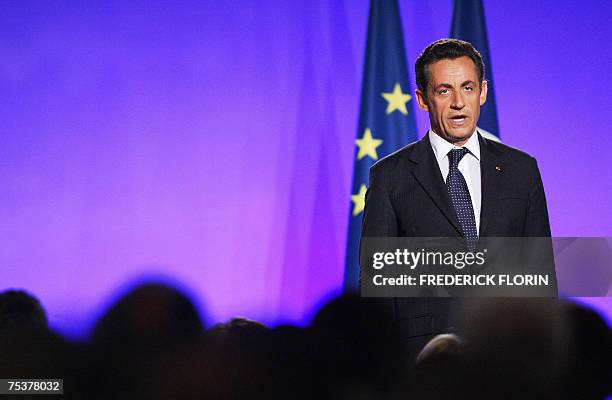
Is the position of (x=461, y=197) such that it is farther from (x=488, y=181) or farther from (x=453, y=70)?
(x=453, y=70)

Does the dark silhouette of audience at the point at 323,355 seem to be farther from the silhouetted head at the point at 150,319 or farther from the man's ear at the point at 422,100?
the man's ear at the point at 422,100

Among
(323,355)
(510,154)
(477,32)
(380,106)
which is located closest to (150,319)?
(323,355)

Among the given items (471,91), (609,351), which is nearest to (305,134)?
(471,91)

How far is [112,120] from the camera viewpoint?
458 centimetres

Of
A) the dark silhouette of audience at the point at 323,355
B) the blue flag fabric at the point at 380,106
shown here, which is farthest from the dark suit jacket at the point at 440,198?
the blue flag fabric at the point at 380,106

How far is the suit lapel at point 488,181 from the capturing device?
68.1 inches

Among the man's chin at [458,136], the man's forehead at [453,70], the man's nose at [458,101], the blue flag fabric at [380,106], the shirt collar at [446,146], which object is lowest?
the shirt collar at [446,146]

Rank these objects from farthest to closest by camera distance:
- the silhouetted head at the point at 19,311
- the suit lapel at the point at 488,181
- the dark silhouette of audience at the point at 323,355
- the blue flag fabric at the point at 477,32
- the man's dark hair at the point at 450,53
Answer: the blue flag fabric at the point at 477,32 < the man's dark hair at the point at 450,53 < the suit lapel at the point at 488,181 < the silhouetted head at the point at 19,311 < the dark silhouette of audience at the point at 323,355

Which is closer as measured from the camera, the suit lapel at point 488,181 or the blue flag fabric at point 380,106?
the suit lapel at point 488,181

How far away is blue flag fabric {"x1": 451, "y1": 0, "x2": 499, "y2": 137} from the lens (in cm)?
407

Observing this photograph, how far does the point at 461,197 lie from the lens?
1.79m

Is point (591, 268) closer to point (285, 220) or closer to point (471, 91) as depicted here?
point (471, 91)

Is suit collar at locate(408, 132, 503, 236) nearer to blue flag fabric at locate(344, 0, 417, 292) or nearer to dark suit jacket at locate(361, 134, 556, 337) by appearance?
dark suit jacket at locate(361, 134, 556, 337)

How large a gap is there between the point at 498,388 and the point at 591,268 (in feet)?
3.53
